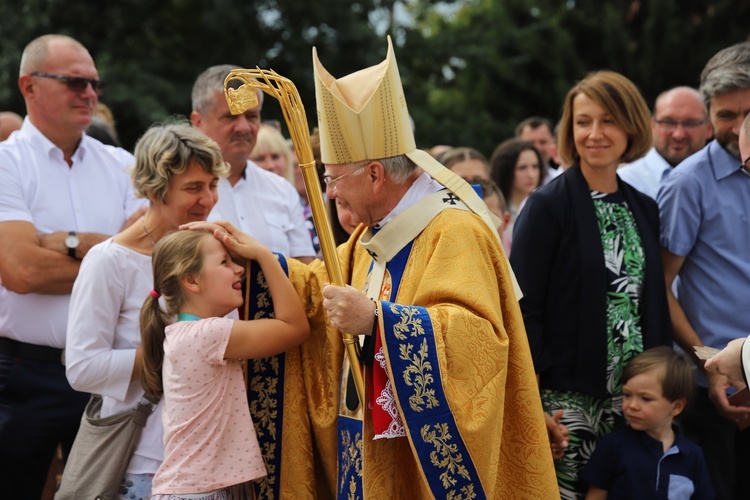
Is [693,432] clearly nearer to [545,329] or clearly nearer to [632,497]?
[632,497]

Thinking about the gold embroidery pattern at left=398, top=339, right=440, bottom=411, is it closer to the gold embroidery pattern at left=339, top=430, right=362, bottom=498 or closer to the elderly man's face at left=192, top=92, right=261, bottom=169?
the gold embroidery pattern at left=339, top=430, right=362, bottom=498

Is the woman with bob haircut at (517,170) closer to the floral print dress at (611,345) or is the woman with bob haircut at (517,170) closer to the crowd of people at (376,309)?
the crowd of people at (376,309)

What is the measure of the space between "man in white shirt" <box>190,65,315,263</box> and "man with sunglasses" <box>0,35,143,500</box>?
554 mm

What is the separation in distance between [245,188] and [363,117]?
6.42 ft

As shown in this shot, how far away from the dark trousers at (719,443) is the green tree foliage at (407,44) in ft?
33.9

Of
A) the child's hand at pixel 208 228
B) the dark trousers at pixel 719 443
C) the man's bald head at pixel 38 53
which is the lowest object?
the dark trousers at pixel 719 443

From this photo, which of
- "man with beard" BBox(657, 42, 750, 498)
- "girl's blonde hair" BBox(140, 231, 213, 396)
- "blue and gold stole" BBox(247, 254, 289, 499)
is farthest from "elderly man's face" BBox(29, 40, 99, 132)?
"man with beard" BBox(657, 42, 750, 498)

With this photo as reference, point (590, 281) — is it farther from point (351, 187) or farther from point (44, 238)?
point (44, 238)

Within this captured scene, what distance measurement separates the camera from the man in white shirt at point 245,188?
206 inches

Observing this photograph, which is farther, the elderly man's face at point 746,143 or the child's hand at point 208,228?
the child's hand at point 208,228

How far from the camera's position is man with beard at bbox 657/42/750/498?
4.64 metres

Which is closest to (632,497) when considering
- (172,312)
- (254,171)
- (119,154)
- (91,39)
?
(172,312)

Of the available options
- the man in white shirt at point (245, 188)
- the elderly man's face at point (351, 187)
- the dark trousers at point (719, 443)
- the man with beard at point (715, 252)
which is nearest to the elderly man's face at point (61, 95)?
the man in white shirt at point (245, 188)

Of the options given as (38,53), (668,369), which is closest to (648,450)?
(668,369)
